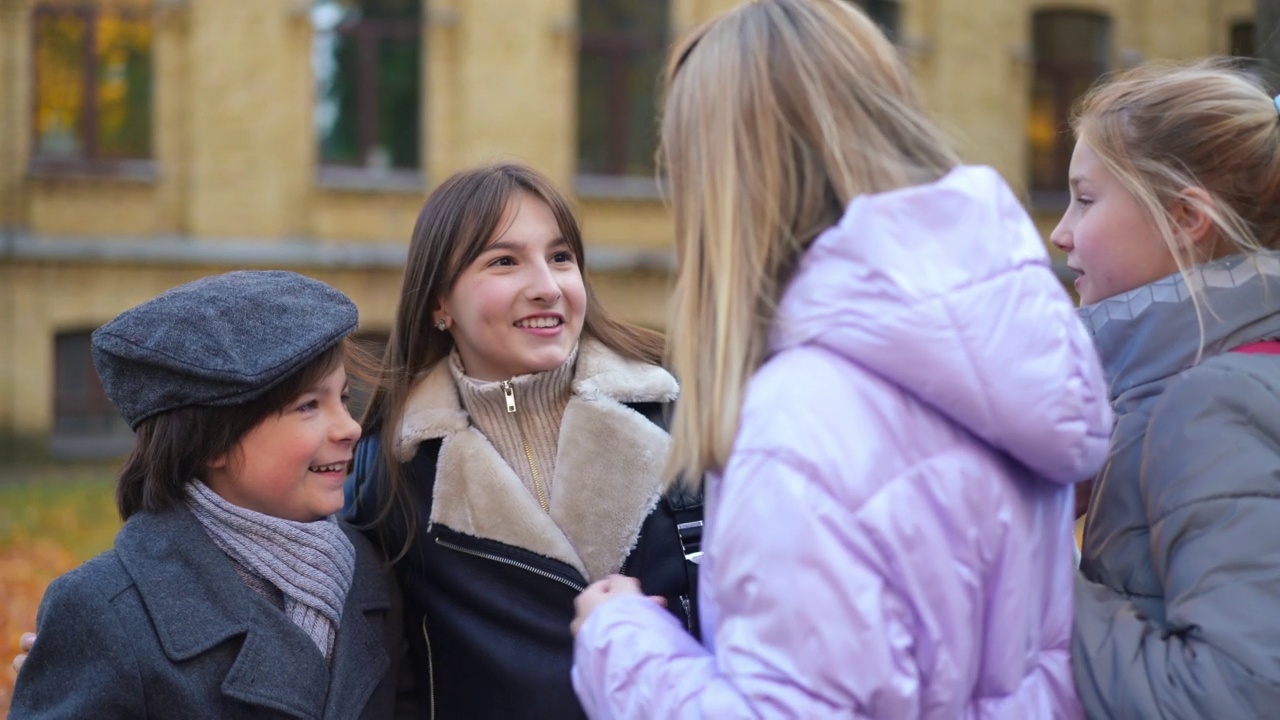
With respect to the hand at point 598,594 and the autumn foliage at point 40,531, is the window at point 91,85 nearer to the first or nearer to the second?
the autumn foliage at point 40,531

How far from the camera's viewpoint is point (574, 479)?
9.64 feet

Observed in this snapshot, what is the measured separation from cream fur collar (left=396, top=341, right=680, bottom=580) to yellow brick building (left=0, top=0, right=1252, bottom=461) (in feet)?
36.0

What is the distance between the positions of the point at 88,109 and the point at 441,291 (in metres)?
12.3

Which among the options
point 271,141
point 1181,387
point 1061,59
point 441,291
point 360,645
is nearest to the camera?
point 1181,387

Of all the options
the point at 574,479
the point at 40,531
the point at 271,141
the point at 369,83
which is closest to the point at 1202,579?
the point at 574,479

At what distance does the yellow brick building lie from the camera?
13.7 metres

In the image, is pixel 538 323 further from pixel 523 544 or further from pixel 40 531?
pixel 40 531

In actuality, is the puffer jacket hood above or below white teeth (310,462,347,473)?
above

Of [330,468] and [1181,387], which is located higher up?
[1181,387]

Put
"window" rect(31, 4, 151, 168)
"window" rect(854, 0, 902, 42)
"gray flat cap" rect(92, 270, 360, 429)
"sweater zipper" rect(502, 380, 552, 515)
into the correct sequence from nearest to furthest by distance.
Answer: "gray flat cap" rect(92, 270, 360, 429)
"sweater zipper" rect(502, 380, 552, 515)
"window" rect(31, 4, 151, 168)
"window" rect(854, 0, 902, 42)

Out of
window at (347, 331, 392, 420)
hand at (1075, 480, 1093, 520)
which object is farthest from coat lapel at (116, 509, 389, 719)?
hand at (1075, 480, 1093, 520)

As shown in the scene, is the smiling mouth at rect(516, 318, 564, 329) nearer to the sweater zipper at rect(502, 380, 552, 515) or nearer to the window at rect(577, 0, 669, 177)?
the sweater zipper at rect(502, 380, 552, 515)

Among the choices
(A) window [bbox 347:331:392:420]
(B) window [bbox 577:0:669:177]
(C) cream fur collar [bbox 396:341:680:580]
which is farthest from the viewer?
(B) window [bbox 577:0:669:177]

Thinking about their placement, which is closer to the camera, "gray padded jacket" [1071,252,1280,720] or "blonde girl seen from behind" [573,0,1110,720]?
"blonde girl seen from behind" [573,0,1110,720]
